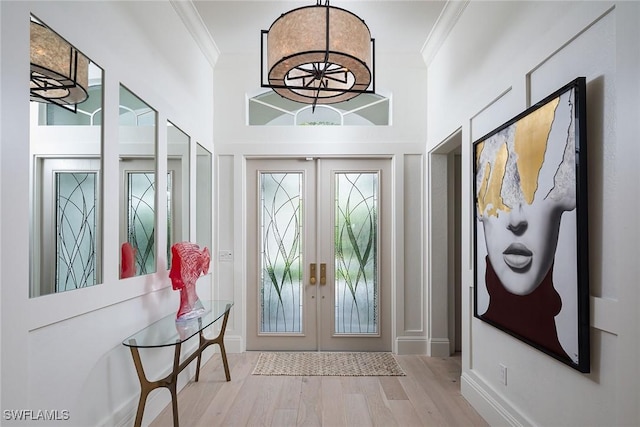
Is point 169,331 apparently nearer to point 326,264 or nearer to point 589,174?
point 326,264

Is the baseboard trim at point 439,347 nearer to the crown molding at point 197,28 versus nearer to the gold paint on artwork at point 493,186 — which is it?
the gold paint on artwork at point 493,186

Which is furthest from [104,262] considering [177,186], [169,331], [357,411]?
[357,411]

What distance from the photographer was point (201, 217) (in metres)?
3.61

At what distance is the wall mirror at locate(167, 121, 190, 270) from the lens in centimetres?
285

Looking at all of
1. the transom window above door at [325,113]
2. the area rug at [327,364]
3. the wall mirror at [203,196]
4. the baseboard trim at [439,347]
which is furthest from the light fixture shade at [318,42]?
the baseboard trim at [439,347]

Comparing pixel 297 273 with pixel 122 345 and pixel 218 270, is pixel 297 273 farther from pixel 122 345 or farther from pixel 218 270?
pixel 122 345

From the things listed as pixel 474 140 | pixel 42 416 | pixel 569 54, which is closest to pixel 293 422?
pixel 42 416

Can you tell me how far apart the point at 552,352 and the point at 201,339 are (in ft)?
8.19

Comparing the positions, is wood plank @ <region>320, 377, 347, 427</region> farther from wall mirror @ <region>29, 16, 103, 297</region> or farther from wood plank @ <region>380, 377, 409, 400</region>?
wall mirror @ <region>29, 16, 103, 297</region>

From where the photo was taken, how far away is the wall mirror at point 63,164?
158 centimetres

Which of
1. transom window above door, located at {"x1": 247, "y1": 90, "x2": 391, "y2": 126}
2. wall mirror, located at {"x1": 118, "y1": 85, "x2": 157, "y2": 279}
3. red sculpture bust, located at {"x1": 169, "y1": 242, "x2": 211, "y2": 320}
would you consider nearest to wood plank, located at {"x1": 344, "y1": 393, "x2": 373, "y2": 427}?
red sculpture bust, located at {"x1": 169, "y1": 242, "x2": 211, "y2": 320}

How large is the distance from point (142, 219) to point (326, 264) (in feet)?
6.68

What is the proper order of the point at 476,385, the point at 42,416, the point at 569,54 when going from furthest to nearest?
the point at 476,385 → the point at 569,54 → the point at 42,416

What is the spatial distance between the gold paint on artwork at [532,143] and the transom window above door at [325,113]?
2.15 metres
